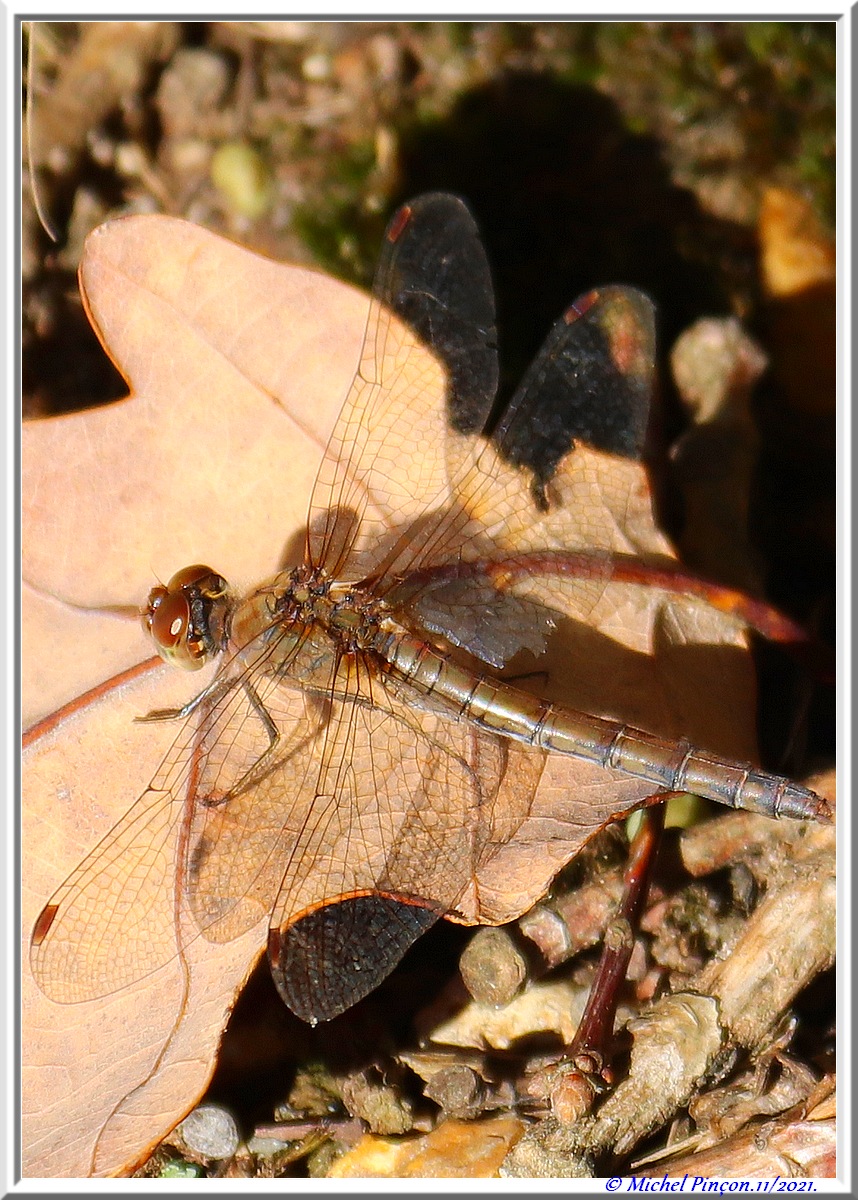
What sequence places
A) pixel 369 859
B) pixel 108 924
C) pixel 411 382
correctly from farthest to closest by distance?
1. pixel 411 382
2. pixel 369 859
3. pixel 108 924

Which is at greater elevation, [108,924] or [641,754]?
[641,754]

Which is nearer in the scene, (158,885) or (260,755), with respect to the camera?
(158,885)

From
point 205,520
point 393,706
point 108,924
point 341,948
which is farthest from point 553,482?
point 108,924

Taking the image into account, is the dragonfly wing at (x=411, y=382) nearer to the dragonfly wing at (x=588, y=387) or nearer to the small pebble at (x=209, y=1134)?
the dragonfly wing at (x=588, y=387)

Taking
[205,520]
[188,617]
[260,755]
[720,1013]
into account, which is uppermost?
[205,520]

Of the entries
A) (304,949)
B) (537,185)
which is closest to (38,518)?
(304,949)

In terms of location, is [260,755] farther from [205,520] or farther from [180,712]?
[205,520]

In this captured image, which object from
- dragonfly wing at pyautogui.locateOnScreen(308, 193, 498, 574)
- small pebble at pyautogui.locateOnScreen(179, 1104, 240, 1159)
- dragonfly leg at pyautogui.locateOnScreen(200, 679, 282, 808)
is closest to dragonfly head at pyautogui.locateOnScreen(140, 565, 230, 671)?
dragonfly leg at pyautogui.locateOnScreen(200, 679, 282, 808)

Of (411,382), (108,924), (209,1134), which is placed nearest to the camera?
(108,924)
